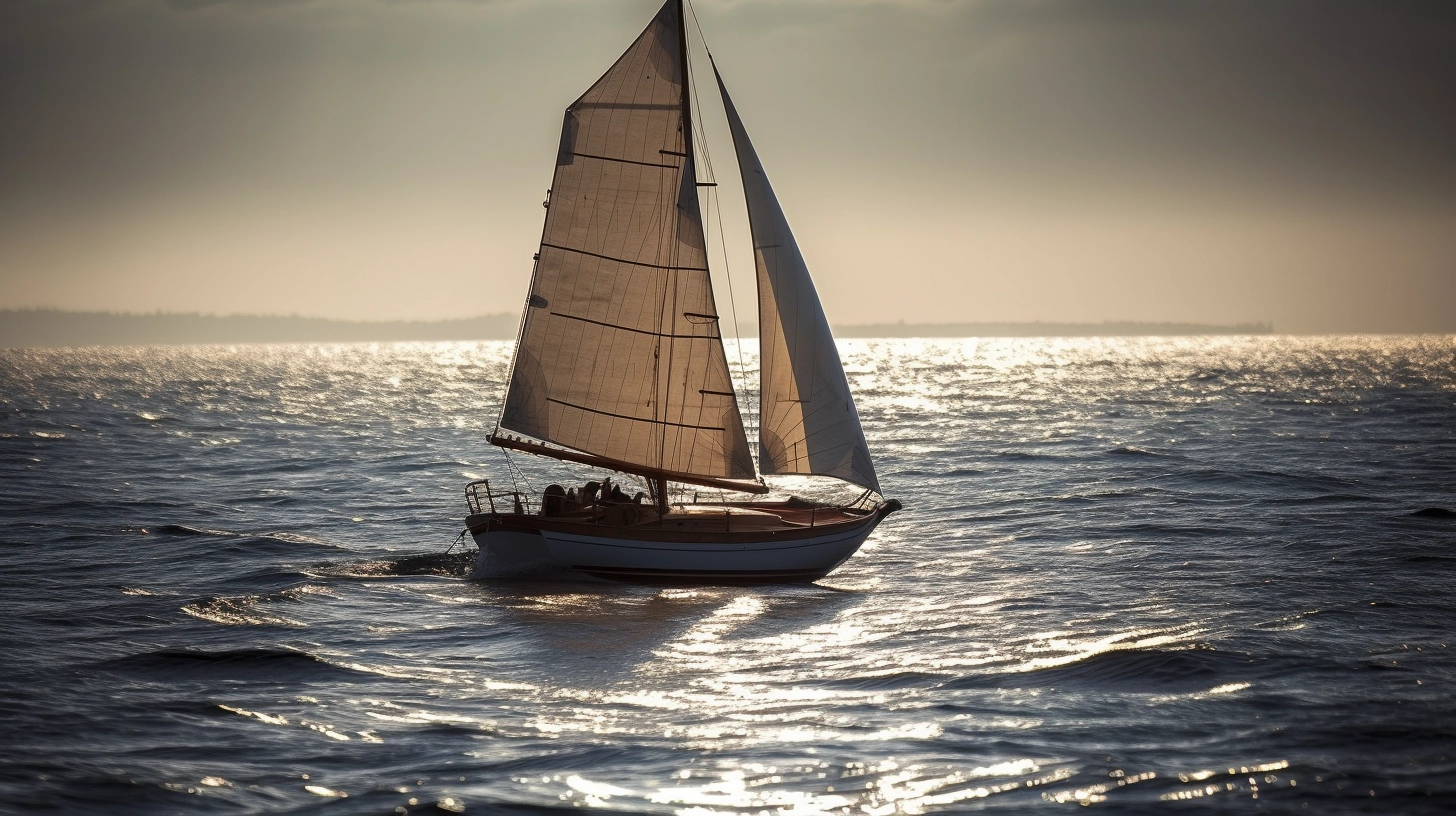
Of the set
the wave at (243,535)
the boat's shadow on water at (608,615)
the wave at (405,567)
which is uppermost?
the boat's shadow on water at (608,615)

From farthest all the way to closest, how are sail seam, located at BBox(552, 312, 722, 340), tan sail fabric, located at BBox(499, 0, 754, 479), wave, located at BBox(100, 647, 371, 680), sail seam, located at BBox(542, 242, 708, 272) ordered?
sail seam, located at BBox(552, 312, 722, 340)
sail seam, located at BBox(542, 242, 708, 272)
tan sail fabric, located at BBox(499, 0, 754, 479)
wave, located at BBox(100, 647, 371, 680)

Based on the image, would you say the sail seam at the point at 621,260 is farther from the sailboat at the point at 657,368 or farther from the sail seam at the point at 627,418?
the sail seam at the point at 627,418

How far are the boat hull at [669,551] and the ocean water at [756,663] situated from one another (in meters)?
0.65

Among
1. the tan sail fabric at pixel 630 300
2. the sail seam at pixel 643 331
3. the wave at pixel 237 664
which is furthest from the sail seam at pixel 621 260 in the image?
the wave at pixel 237 664

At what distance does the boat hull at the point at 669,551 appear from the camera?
2850 centimetres

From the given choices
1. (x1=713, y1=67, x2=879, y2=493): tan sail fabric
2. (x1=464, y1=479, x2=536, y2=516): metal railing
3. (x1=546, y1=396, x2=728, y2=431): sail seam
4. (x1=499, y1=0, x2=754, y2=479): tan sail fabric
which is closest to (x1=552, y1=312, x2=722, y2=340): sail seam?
(x1=499, y1=0, x2=754, y2=479): tan sail fabric

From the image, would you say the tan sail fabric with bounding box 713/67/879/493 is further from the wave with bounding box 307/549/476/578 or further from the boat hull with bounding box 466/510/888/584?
the wave with bounding box 307/549/476/578

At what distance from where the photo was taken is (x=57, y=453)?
210 ft

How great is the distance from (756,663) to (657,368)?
31.5ft

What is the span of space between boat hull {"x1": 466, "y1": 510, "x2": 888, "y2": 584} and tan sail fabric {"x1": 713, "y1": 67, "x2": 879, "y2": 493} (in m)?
1.50

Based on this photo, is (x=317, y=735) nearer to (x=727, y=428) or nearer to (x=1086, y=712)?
(x=1086, y=712)

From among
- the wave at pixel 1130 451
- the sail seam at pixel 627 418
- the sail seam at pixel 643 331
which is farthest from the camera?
the wave at pixel 1130 451

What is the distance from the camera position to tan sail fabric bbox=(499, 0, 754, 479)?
28672mm

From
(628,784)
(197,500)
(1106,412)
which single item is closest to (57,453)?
(197,500)
